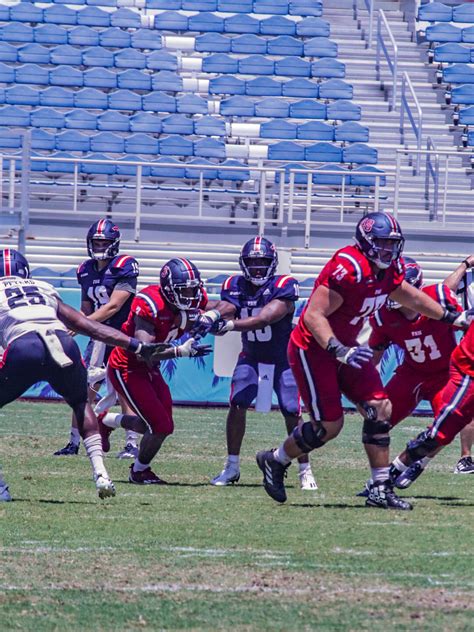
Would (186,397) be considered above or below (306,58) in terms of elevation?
below

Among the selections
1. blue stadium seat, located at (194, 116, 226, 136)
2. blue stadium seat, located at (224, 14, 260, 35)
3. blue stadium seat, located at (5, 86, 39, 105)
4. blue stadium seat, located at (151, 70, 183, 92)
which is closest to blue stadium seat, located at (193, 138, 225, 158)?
blue stadium seat, located at (194, 116, 226, 136)

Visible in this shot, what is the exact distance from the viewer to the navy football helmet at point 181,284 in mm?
8406

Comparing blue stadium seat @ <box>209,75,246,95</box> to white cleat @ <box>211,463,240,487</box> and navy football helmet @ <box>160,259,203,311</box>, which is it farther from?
white cleat @ <box>211,463,240,487</box>

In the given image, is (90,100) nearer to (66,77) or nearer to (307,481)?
(66,77)

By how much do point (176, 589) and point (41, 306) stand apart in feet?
9.70

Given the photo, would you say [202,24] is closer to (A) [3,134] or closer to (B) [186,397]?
(A) [3,134]

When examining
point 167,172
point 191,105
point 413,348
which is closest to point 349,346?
point 413,348

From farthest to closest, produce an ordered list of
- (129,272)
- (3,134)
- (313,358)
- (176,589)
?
(3,134) < (129,272) < (313,358) < (176,589)

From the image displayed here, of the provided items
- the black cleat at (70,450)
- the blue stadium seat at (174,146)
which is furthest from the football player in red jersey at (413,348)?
the blue stadium seat at (174,146)

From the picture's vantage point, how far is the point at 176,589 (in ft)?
15.9

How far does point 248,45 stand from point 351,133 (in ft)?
10.1

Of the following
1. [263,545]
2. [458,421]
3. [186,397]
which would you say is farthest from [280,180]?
[263,545]

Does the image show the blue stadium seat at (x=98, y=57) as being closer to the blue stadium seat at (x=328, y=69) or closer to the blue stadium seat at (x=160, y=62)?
the blue stadium seat at (x=160, y=62)

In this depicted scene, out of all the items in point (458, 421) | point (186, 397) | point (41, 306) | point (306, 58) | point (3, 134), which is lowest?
point (186, 397)
